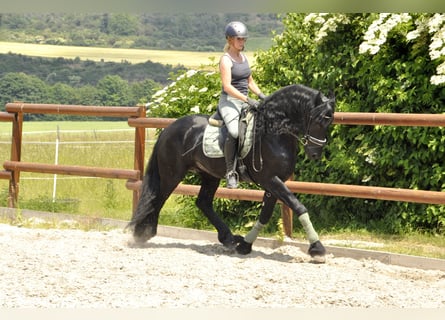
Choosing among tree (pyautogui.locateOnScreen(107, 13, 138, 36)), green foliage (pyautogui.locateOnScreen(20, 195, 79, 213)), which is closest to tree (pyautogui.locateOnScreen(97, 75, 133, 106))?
tree (pyautogui.locateOnScreen(107, 13, 138, 36))

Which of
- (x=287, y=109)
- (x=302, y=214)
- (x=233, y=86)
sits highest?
(x=233, y=86)

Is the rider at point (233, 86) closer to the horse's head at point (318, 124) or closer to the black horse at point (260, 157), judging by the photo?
the black horse at point (260, 157)

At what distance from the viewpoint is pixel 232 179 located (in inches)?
251

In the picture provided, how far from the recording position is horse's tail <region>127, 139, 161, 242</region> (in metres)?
7.01

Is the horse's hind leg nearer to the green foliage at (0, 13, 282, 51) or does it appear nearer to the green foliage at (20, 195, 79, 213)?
the green foliage at (20, 195, 79, 213)

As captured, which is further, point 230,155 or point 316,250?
point 230,155

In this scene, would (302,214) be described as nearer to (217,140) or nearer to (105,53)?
(217,140)

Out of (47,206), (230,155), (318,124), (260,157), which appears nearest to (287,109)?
(318,124)

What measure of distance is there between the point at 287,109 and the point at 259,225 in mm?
983

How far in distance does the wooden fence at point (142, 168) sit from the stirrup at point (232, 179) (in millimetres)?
819

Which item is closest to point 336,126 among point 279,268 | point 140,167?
point 140,167

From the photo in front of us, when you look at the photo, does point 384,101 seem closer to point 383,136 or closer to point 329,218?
point 383,136

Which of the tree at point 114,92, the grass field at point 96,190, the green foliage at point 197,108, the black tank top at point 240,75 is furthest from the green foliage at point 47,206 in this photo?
the tree at point 114,92

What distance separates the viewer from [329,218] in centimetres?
830
